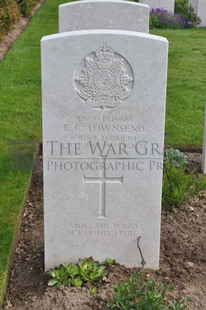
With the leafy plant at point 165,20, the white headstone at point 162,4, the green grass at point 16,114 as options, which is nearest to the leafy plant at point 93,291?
the green grass at point 16,114

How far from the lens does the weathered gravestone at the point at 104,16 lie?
5.85 metres

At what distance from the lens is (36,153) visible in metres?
6.29

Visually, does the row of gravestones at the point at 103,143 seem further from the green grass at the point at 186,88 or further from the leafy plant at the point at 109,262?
the green grass at the point at 186,88

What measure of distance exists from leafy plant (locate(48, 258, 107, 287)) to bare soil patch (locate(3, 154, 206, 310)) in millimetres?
50

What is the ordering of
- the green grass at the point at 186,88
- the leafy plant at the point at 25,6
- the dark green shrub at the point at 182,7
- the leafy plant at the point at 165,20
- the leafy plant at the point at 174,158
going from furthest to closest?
the leafy plant at the point at 25,6, the dark green shrub at the point at 182,7, the leafy plant at the point at 165,20, the green grass at the point at 186,88, the leafy plant at the point at 174,158

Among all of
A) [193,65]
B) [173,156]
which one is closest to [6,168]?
[173,156]

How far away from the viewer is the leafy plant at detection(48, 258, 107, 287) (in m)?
3.89

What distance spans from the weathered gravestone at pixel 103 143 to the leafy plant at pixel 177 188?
3.14 feet

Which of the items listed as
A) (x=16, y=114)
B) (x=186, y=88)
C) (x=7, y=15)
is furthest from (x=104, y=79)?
(x=7, y=15)

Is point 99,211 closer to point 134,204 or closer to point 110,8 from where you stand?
point 134,204

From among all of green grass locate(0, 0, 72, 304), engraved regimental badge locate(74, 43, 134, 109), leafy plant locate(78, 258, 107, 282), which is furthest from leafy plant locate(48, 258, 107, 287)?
engraved regimental badge locate(74, 43, 134, 109)

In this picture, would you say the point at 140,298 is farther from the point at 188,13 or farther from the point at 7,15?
the point at 188,13

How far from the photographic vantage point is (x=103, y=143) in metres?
3.82

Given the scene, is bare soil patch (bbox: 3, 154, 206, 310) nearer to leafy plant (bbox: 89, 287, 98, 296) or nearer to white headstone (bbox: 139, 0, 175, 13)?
leafy plant (bbox: 89, 287, 98, 296)
